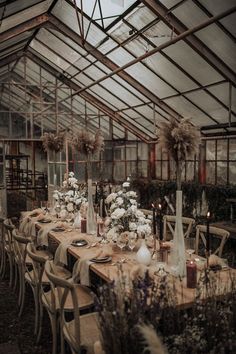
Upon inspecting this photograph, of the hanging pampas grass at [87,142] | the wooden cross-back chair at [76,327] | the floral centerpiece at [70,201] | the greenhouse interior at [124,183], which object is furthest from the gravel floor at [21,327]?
the hanging pampas grass at [87,142]

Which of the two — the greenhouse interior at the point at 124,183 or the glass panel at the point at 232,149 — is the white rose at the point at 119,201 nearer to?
the greenhouse interior at the point at 124,183

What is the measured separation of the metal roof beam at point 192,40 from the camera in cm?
526

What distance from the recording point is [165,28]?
567 cm

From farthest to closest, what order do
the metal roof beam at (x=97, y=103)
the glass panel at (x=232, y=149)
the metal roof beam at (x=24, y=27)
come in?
the metal roof beam at (x=97, y=103), the glass panel at (x=232, y=149), the metal roof beam at (x=24, y=27)

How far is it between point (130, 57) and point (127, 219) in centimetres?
458

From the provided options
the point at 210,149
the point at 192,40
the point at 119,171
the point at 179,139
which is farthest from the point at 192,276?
the point at 119,171

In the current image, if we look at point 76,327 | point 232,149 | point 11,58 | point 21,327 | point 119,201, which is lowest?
point 21,327

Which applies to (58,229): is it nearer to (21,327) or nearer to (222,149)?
(21,327)

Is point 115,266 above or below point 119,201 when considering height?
below

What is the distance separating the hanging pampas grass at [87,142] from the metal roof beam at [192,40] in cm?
223

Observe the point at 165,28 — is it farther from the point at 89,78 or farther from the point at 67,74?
the point at 67,74

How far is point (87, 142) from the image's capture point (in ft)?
14.8

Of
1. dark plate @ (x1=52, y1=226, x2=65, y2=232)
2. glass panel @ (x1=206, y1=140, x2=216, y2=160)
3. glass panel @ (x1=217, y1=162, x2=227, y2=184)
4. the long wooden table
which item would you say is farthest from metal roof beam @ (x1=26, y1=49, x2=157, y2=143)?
the long wooden table

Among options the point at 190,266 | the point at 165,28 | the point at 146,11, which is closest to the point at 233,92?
the point at 165,28
